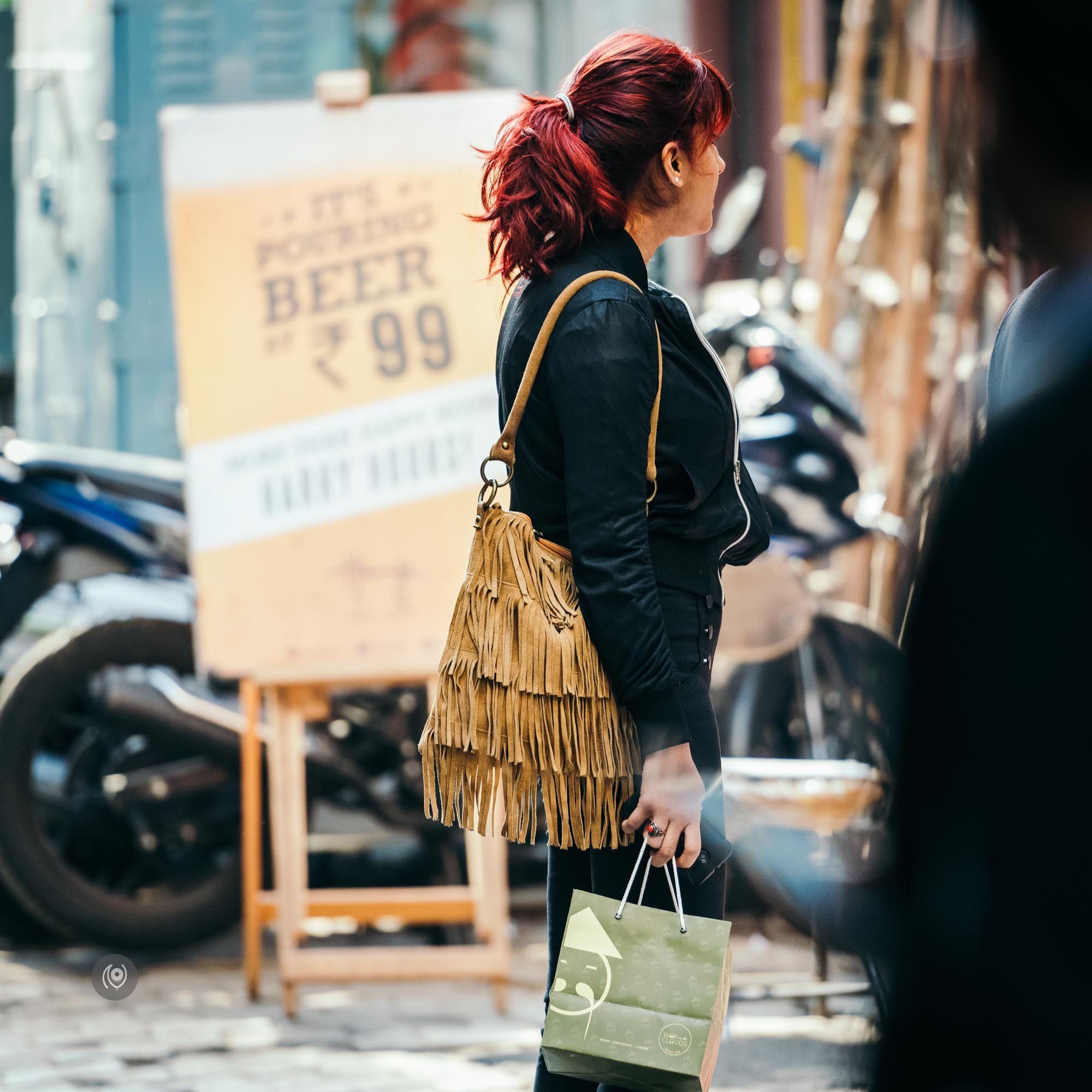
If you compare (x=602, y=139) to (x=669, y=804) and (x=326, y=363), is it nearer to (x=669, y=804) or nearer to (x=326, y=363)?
(x=669, y=804)

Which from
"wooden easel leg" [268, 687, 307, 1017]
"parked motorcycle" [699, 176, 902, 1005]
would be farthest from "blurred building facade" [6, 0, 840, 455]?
"wooden easel leg" [268, 687, 307, 1017]

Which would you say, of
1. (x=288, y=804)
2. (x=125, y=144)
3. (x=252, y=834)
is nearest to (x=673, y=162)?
(x=288, y=804)

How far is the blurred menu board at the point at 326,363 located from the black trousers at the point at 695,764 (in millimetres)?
→ 1939

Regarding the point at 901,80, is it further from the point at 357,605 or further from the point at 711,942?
the point at 711,942

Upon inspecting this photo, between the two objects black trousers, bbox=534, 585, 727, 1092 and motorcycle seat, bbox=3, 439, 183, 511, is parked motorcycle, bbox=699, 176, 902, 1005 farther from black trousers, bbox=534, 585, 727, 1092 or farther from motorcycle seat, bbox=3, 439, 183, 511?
black trousers, bbox=534, 585, 727, 1092

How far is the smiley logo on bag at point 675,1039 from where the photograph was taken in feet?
5.75

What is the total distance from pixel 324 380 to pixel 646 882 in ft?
7.40

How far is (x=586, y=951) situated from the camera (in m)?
1.81

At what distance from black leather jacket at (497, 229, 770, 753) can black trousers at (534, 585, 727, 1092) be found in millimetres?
28

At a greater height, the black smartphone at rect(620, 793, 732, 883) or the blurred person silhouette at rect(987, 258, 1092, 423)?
the blurred person silhouette at rect(987, 258, 1092, 423)

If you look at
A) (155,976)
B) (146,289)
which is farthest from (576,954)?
(146,289)

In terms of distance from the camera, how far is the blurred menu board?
3910 millimetres

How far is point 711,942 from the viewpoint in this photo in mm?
1804

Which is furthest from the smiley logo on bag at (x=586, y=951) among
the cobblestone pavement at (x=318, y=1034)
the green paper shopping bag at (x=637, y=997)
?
the cobblestone pavement at (x=318, y=1034)
